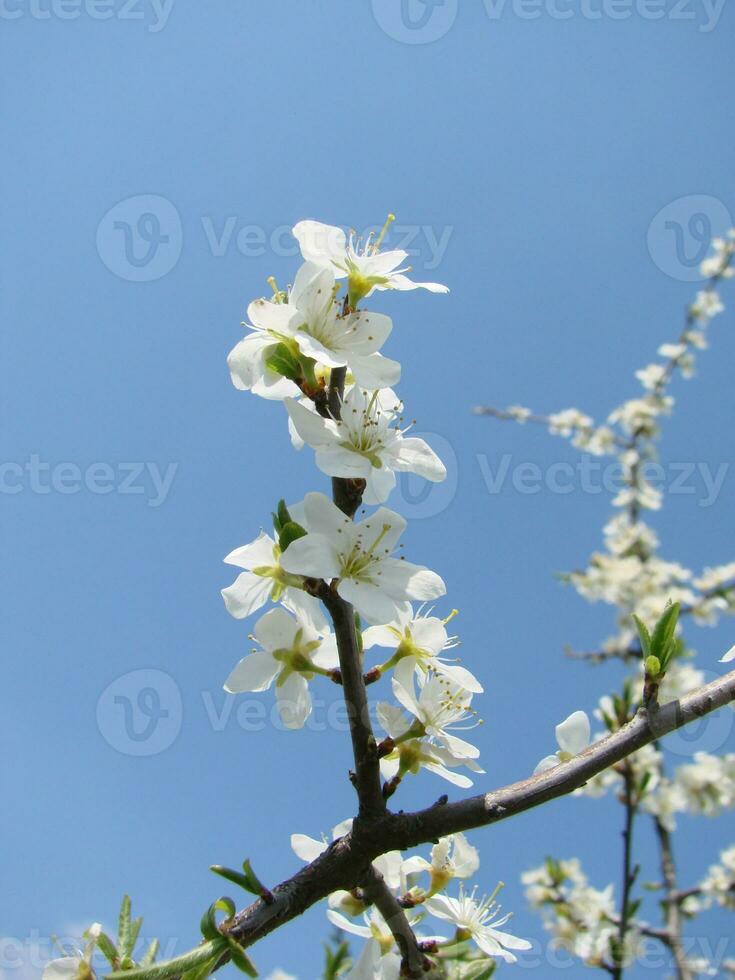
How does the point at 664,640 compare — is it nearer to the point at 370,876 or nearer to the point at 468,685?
the point at 468,685

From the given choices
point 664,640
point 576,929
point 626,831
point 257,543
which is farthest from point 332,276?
point 576,929

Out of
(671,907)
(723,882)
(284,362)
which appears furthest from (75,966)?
(723,882)

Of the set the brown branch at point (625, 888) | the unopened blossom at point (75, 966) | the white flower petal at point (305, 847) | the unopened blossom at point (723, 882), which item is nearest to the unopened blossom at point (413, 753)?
the white flower petal at point (305, 847)

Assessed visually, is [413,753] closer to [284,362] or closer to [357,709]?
[357,709]

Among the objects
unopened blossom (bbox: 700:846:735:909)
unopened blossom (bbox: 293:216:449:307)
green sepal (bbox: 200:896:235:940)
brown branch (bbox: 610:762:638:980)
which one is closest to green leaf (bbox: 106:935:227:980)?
green sepal (bbox: 200:896:235:940)

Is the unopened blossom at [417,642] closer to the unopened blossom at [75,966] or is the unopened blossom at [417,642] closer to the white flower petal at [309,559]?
the white flower petal at [309,559]

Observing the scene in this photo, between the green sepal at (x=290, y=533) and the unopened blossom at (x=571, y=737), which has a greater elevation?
the green sepal at (x=290, y=533)
